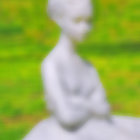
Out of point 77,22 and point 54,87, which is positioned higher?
point 77,22

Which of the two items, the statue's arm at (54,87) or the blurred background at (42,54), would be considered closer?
the statue's arm at (54,87)

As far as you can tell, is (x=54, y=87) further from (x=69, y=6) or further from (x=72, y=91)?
(x=69, y=6)

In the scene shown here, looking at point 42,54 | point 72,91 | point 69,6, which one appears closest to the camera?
point 69,6

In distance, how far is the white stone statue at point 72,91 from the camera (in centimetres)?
172

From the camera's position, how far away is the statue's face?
5.58 ft

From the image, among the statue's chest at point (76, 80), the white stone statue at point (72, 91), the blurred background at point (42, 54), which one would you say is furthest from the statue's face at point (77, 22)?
the blurred background at point (42, 54)

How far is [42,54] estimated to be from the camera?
13.3 ft

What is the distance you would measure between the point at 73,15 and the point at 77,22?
0.10ft

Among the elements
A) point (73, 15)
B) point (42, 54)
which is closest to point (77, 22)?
point (73, 15)

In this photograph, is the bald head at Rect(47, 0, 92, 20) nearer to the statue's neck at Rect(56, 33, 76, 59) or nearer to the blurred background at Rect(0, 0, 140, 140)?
the statue's neck at Rect(56, 33, 76, 59)

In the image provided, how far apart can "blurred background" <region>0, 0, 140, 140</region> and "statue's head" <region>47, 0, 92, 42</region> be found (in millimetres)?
1316

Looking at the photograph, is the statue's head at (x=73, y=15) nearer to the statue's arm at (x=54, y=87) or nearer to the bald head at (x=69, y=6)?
the bald head at (x=69, y=6)

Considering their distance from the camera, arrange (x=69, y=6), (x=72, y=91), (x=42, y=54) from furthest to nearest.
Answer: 1. (x=42, y=54)
2. (x=72, y=91)
3. (x=69, y=6)

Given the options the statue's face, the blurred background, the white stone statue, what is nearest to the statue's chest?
the white stone statue
